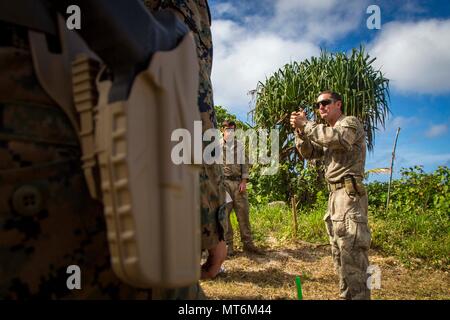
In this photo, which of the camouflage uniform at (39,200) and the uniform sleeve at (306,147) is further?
the uniform sleeve at (306,147)

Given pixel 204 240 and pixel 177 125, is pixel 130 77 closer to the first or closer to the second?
pixel 177 125

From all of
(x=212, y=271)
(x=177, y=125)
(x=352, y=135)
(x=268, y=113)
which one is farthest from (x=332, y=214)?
(x=268, y=113)

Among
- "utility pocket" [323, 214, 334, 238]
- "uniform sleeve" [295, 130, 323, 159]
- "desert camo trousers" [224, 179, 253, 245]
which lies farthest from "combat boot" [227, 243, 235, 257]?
"uniform sleeve" [295, 130, 323, 159]

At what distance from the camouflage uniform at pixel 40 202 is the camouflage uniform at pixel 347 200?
2.97 m

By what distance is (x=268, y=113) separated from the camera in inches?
443

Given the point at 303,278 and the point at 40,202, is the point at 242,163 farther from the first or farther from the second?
the point at 40,202

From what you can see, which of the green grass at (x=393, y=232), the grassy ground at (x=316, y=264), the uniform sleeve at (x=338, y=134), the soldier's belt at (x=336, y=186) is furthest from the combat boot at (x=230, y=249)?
the uniform sleeve at (x=338, y=134)

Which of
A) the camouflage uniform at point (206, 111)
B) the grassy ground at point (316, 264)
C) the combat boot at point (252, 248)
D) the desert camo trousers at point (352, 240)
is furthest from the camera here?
the combat boot at point (252, 248)

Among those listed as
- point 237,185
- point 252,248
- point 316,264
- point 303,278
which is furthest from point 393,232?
point 237,185

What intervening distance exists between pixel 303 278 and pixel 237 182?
1798 millimetres

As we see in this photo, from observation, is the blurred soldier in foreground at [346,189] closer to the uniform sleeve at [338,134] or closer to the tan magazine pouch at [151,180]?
the uniform sleeve at [338,134]

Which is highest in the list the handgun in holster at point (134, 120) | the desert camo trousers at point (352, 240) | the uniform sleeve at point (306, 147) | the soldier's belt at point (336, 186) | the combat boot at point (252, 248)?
the uniform sleeve at point (306, 147)

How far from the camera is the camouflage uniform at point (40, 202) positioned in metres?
0.68

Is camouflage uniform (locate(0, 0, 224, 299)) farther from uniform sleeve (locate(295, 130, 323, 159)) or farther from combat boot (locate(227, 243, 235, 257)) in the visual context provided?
combat boot (locate(227, 243, 235, 257))
